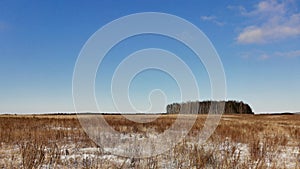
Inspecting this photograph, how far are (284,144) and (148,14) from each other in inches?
259

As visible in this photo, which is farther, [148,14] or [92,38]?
[148,14]

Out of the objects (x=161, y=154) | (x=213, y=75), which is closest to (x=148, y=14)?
(x=213, y=75)

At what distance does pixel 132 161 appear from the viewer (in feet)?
19.0

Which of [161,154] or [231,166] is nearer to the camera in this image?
[231,166]

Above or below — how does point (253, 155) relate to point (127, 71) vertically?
below

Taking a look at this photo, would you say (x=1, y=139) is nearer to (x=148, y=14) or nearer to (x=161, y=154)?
(x=161, y=154)

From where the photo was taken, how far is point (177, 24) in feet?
31.8

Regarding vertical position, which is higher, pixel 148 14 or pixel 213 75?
pixel 148 14

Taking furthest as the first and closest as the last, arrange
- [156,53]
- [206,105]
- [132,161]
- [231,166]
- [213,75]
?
1. [206,105]
2. [156,53]
3. [213,75]
4. [132,161]
5. [231,166]

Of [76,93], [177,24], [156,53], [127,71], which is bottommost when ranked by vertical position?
[76,93]

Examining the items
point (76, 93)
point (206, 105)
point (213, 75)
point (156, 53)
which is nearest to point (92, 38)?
point (76, 93)

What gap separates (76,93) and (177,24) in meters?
4.25

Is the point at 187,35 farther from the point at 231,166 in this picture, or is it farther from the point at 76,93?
the point at 231,166

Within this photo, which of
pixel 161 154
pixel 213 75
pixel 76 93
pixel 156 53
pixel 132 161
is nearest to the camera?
pixel 132 161
